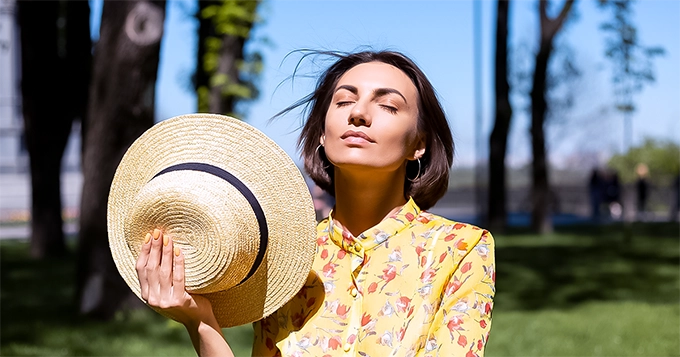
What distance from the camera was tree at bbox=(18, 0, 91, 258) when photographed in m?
16.2

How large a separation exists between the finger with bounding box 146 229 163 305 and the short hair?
60cm

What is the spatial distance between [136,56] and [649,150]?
53.6 meters

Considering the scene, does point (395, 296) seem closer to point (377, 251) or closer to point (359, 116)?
point (377, 251)

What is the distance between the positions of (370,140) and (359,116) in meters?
0.07

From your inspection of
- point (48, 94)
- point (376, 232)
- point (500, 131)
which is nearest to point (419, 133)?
point (376, 232)

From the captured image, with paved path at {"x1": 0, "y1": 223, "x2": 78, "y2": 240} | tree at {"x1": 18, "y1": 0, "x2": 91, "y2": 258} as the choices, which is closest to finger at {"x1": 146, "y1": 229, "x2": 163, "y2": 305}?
tree at {"x1": 18, "y1": 0, "x2": 91, "y2": 258}

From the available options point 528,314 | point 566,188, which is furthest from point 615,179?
point 528,314

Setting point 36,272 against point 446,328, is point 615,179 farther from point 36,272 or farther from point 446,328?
point 446,328

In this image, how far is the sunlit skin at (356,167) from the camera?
2.01m

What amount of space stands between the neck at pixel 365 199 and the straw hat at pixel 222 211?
0.17 metres

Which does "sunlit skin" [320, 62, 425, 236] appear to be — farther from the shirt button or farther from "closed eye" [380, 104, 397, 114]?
the shirt button

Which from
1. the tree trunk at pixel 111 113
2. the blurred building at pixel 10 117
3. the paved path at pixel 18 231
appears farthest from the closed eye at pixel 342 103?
the blurred building at pixel 10 117

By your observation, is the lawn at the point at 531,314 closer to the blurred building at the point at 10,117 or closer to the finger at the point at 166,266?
the finger at the point at 166,266

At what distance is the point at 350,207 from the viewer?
7.66ft
